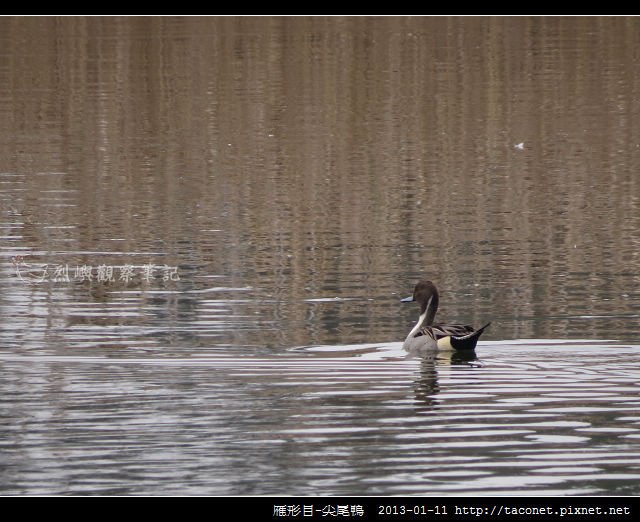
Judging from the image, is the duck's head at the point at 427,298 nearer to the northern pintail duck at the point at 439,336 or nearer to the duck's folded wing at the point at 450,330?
the northern pintail duck at the point at 439,336

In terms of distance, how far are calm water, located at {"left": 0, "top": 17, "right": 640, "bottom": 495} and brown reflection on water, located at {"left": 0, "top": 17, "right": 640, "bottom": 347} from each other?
7cm

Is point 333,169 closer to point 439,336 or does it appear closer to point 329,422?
point 439,336

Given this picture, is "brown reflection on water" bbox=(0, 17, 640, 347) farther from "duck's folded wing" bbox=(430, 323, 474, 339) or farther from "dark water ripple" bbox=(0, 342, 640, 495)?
"dark water ripple" bbox=(0, 342, 640, 495)

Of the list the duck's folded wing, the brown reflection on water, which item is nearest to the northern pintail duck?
the duck's folded wing

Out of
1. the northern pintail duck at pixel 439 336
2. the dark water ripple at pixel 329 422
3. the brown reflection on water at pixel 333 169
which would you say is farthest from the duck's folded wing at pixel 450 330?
the brown reflection on water at pixel 333 169

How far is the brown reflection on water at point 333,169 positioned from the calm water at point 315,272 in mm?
69

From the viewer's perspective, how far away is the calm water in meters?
9.36

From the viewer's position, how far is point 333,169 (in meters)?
23.1

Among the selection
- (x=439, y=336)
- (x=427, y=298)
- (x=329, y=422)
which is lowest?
(x=329, y=422)

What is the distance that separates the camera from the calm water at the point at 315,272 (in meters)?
9.36

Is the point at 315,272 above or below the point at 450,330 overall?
above

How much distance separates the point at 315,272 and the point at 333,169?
23.9 feet

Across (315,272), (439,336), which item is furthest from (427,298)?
(315,272)

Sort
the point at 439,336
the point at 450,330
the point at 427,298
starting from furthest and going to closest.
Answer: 1. the point at 427,298
2. the point at 439,336
3. the point at 450,330
